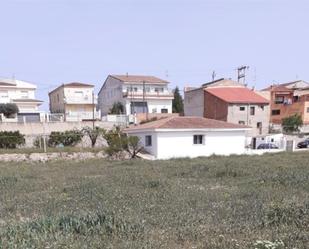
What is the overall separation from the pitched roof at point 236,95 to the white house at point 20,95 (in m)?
26.3

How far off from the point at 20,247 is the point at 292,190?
858 cm

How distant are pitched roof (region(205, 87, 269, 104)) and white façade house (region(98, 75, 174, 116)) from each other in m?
7.96

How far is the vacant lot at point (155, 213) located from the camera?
4.66 meters

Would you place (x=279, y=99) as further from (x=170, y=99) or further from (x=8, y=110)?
(x=8, y=110)

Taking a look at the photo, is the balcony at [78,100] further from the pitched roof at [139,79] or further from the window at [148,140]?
the window at [148,140]

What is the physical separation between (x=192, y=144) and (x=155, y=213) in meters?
21.4

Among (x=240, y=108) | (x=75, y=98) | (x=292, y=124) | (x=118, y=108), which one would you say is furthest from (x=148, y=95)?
(x=292, y=124)

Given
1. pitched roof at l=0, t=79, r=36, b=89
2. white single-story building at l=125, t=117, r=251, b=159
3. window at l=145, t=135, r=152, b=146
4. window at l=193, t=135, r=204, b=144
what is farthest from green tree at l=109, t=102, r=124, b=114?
window at l=193, t=135, r=204, b=144

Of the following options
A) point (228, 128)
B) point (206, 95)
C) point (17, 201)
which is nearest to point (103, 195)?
point (17, 201)

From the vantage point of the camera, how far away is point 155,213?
718 centimetres

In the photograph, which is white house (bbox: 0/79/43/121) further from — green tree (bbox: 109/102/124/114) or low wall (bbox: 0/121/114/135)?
low wall (bbox: 0/121/114/135)

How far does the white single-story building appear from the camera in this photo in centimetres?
2748

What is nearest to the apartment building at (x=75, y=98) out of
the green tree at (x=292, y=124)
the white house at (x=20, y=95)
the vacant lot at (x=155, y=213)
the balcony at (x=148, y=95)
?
the white house at (x=20, y=95)

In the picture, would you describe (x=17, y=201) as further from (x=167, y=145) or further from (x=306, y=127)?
(x=306, y=127)
